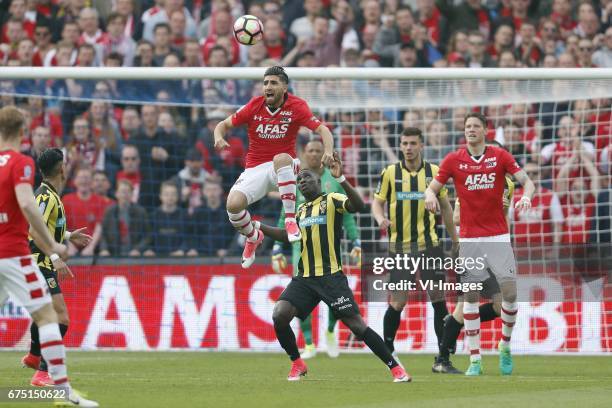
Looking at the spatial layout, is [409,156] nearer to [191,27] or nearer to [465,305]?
[465,305]

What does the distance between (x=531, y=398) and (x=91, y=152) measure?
392 inches

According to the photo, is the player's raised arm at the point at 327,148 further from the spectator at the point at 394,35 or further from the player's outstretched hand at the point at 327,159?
the spectator at the point at 394,35

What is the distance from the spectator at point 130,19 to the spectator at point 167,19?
0.12 meters

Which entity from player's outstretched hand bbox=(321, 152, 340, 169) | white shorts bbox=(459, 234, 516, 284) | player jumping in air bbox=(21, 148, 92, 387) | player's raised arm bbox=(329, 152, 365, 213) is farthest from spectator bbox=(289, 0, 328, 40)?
player jumping in air bbox=(21, 148, 92, 387)

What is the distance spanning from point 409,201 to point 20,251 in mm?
5845

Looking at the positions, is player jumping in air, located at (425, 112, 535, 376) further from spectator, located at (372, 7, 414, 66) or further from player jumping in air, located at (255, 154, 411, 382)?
spectator, located at (372, 7, 414, 66)

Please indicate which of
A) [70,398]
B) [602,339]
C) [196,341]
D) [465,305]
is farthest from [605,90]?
[70,398]

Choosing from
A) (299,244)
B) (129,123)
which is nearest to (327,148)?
(299,244)

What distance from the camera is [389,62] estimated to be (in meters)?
18.7

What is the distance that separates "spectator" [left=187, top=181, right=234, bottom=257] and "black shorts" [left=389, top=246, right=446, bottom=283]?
4.14 meters

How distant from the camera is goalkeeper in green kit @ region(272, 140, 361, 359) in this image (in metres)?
14.0

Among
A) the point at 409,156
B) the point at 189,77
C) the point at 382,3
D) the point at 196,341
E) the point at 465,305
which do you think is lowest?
the point at 196,341

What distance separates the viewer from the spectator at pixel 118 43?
64.2 ft

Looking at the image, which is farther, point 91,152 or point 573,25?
point 573,25
